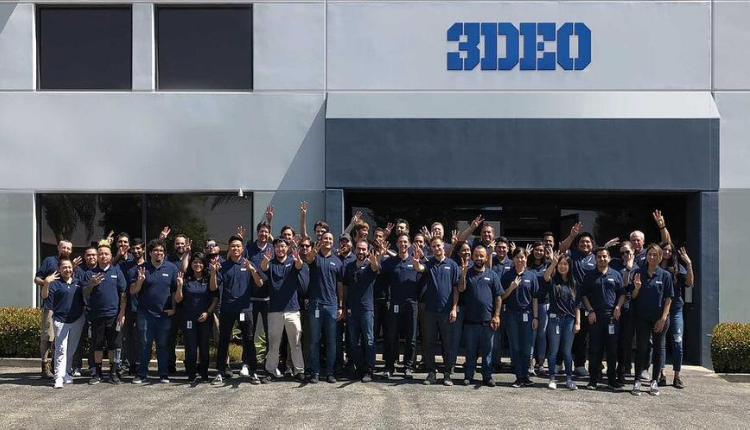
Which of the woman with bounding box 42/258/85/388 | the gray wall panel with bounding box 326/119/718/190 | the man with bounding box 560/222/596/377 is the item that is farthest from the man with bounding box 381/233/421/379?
the woman with bounding box 42/258/85/388

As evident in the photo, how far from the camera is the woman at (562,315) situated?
1055 cm

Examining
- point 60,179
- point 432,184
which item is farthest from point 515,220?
point 60,179

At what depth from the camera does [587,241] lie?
435 inches

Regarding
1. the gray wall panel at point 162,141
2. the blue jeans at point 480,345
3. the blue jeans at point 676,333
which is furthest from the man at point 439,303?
the gray wall panel at point 162,141

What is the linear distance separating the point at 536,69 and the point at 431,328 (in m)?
5.51

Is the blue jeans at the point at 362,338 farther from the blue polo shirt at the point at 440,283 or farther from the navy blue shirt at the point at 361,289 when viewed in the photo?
the blue polo shirt at the point at 440,283

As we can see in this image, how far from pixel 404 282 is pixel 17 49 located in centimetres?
870

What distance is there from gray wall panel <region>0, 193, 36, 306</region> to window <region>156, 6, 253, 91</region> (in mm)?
3371

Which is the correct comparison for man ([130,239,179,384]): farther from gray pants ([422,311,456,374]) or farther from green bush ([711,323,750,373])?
green bush ([711,323,750,373])

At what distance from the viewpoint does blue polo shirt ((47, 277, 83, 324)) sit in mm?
10555

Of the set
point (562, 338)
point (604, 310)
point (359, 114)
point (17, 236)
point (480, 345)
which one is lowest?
point (480, 345)

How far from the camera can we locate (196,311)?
1052 cm

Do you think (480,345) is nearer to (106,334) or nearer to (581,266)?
(581,266)

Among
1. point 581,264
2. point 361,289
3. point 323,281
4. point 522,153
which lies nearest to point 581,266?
point 581,264
